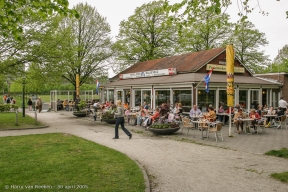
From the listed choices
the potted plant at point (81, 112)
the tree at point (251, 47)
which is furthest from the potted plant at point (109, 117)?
the tree at point (251, 47)

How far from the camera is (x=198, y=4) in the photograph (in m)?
8.02

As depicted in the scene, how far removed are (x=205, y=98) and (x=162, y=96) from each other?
3503 mm

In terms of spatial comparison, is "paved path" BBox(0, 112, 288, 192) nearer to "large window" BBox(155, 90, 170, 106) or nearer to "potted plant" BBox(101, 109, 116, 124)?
"potted plant" BBox(101, 109, 116, 124)

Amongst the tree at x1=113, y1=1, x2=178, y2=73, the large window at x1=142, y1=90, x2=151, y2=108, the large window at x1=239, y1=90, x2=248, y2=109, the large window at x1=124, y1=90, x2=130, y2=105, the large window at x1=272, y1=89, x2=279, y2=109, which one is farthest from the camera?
the tree at x1=113, y1=1, x2=178, y2=73

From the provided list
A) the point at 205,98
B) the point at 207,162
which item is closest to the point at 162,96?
the point at 205,98

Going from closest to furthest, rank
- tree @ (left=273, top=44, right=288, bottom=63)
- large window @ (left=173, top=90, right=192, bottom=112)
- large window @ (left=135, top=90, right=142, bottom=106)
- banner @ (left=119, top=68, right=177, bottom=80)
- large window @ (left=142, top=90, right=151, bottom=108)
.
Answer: large window @ (left=173, top=90, right=192, bottom=112)
banner @ (left=119, top=68, right=177, bottom=80)
large window @ (left=142, top=90, right=151, bottom=108)
large window @ (left=135, top=90, right=142, bottom=106)
tree @ (left=273, top=44, right=288, bottom=63)

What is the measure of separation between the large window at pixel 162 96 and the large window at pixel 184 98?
0.78 m

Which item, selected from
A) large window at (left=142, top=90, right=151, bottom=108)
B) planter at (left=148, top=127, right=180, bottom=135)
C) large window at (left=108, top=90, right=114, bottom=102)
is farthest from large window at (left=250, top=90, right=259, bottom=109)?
large window at (left=108, top=90, right=114, bottom=102)

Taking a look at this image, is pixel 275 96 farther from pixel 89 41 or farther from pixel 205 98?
pixel 89 41

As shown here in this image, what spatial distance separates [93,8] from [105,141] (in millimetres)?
25278

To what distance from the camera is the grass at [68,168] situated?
4941mm

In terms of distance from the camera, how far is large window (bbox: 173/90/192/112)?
17328mm

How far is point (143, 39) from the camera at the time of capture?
108 feet

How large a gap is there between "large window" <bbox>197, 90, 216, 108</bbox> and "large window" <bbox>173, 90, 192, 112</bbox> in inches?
26.2
